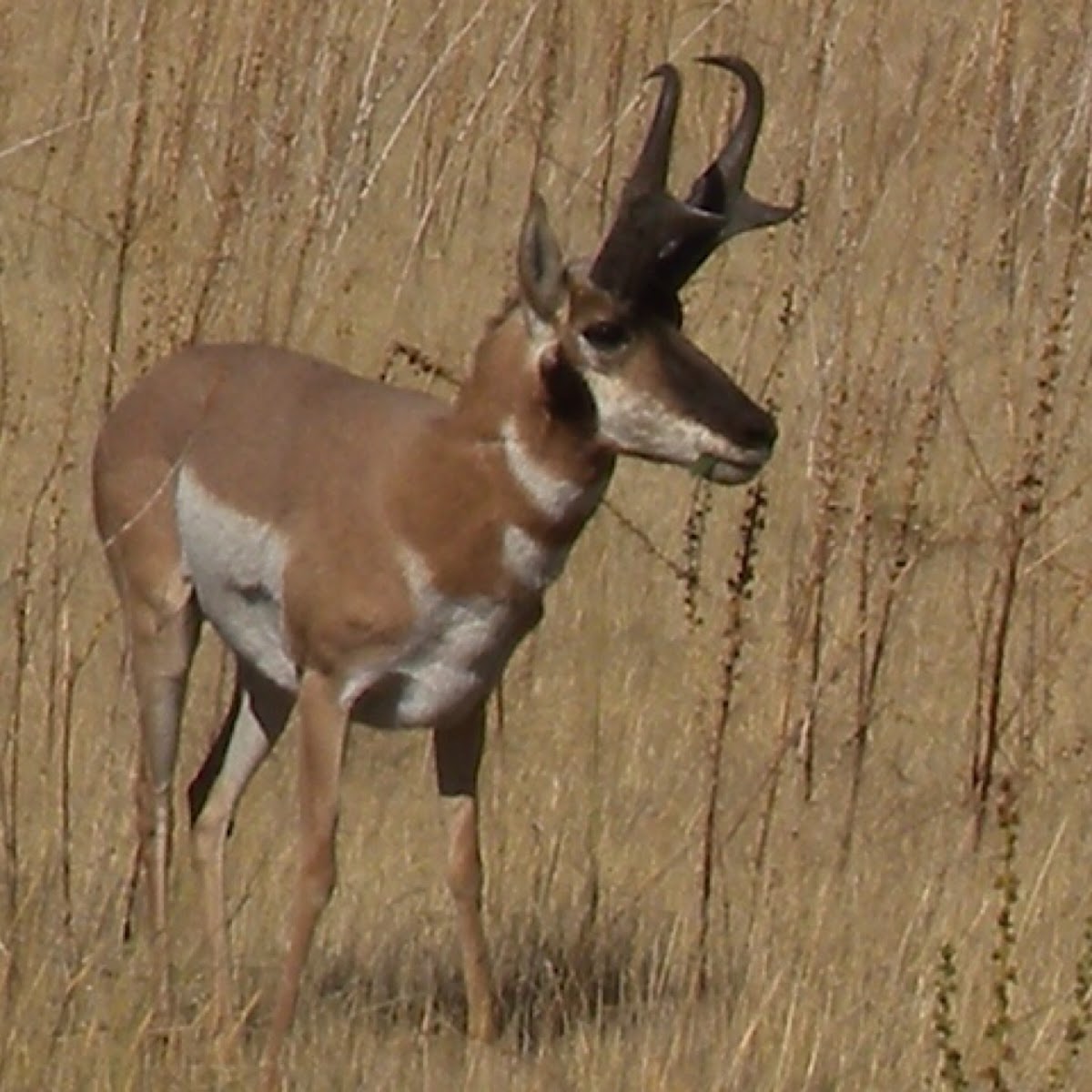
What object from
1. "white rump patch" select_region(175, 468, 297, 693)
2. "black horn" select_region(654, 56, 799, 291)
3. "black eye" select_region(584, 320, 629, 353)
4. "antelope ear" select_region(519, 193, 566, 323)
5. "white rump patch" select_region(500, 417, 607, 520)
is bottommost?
"white rump patch" select_region(175, 468, 297, 693)

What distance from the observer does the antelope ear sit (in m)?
4.35

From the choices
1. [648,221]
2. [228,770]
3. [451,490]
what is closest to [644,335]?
[648,221]

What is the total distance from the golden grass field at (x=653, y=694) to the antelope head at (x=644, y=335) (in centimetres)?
70

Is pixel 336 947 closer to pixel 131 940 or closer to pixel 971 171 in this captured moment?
pixel 131 940

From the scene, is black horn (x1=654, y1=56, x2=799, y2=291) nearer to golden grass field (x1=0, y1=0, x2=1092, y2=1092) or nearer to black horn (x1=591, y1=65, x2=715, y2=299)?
black horn (x1=591, y1=65, x2=715, y2=299)

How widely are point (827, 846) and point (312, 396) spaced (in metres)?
1.61

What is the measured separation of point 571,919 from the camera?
17.7 ft

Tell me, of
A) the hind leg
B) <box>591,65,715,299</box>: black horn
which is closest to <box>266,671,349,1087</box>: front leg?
the hind leg

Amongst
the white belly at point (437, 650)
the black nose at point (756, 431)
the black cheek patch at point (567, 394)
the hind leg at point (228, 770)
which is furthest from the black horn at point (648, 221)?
the hind leg at point (228, 770)

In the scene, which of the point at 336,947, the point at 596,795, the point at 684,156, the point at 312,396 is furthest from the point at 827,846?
the point at 684,156

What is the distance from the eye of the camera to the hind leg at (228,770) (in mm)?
5137

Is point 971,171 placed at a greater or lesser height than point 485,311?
greater

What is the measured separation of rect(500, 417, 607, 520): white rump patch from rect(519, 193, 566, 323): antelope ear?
0.18 meters

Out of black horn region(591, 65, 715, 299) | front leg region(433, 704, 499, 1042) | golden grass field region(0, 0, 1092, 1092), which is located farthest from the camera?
front leg region(433, 704, 499, 1042)
